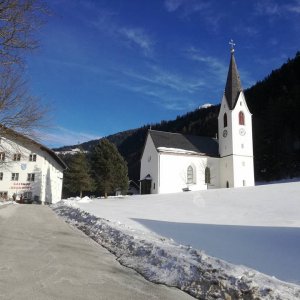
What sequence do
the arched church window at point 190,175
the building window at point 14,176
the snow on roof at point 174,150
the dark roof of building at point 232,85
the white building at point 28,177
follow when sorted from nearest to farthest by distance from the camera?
the snow on roof at point 174,150
the white building at point 28,177
the arched church window at point 190,175
the building window at point 14,176
the dark roof of building at point 232,85

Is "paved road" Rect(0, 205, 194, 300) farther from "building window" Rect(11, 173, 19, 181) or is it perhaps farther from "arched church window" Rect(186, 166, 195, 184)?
"building window" Rect(11, 173, 19, 181)

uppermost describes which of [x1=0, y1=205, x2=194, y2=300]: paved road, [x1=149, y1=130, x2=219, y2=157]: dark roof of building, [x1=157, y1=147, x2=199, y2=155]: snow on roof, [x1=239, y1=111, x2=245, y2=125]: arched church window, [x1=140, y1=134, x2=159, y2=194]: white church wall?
[x1=239, y1=111, x2=245, y2=125]: arched church window

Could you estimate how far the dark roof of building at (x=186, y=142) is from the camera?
43.5m

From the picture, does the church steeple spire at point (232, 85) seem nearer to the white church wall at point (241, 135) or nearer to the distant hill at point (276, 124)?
the white church wall at point (241, 135)

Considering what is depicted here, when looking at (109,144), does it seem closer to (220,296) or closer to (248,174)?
(248,174)

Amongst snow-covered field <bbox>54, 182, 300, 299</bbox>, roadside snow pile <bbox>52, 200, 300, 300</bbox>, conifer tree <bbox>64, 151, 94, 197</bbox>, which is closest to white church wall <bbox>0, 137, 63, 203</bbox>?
conifer tree <bbox>64, 151, 94, 197</bbox>

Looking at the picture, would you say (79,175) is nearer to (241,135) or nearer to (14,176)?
(14,176)

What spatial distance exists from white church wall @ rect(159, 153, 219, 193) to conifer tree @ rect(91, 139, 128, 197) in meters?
7.45

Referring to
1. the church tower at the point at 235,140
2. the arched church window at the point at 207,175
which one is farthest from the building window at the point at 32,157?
the church tower at the point at 235,140

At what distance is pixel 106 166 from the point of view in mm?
44469

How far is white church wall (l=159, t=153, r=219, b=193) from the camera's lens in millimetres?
41219

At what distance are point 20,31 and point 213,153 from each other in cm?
4013

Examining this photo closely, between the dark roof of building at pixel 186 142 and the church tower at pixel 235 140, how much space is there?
5.74 feet

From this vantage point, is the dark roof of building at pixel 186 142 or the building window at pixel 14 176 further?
the dark roof of building at pixel 186 142
